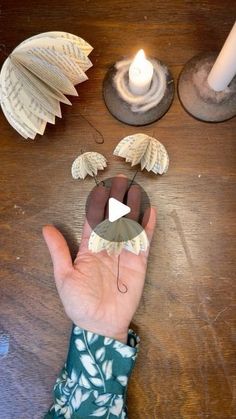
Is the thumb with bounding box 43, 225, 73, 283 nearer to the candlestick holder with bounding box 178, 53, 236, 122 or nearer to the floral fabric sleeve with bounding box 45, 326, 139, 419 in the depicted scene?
the floral fabric sleeve with bounding box 45, 326, 139, 419

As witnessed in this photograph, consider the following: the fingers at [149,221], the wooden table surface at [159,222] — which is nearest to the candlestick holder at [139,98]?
the wooden table surface at [159,222]

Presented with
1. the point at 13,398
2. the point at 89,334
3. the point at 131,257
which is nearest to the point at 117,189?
the point at 131,257

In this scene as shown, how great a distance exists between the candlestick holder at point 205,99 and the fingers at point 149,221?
15 cm

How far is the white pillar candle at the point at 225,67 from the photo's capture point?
50 cm

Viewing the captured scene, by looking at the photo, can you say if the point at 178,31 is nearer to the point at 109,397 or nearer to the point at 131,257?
the point at 131,257

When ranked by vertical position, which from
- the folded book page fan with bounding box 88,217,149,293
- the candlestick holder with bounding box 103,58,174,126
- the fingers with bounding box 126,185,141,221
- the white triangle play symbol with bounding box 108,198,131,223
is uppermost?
the candlestick holder with bounding box 103,58,174,126

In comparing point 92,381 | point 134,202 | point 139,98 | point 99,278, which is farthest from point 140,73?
point 92,381

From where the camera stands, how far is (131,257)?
22.4 inches

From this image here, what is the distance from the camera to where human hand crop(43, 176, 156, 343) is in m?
0.55

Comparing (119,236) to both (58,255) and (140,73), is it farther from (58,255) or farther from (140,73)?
(140,73)

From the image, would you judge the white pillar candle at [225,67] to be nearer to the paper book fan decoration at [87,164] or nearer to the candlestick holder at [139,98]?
the candlestick holder at [139,98]

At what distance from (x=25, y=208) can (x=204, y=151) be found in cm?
27
